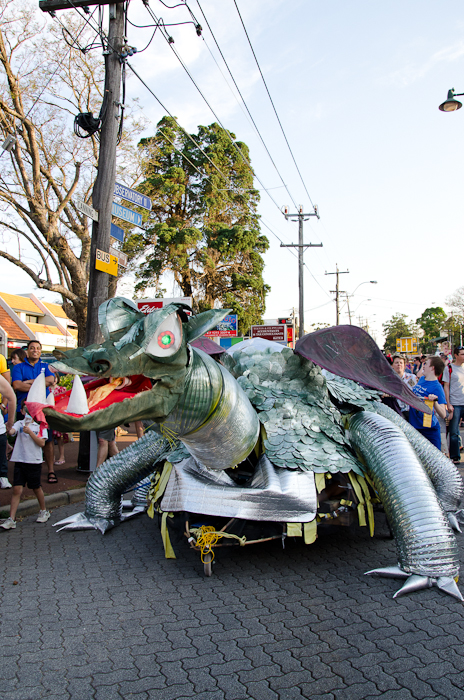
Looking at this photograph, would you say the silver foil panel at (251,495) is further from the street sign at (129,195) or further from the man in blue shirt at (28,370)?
the street sign at (129,195)

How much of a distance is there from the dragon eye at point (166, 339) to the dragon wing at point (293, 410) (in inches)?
61.1

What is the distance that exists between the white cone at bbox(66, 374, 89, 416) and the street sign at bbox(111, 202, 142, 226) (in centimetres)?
553

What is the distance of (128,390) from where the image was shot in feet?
6.10

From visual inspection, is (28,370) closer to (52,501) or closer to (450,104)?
(52,501)

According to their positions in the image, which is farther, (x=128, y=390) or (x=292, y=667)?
(x=292, y=667)

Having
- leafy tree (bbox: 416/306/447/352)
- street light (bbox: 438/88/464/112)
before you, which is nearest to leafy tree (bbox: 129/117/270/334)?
street light (bbox: 438/88/464/112)

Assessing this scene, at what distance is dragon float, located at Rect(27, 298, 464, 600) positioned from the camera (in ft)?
5.95

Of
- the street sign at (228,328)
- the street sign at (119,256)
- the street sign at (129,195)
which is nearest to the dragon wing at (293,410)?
the street sign at (119,256)

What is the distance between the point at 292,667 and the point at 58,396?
166 centimetres

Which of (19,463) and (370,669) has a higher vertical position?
(19,463)

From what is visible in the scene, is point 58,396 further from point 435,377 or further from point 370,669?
point 435,377

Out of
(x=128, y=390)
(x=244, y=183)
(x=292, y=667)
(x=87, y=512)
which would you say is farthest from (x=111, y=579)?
(x=244, y=183)

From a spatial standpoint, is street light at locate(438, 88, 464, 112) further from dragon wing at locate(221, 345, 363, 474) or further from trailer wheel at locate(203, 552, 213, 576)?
trailer wheel at locate(203, 552, 213, 576)

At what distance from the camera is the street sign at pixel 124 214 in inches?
265
